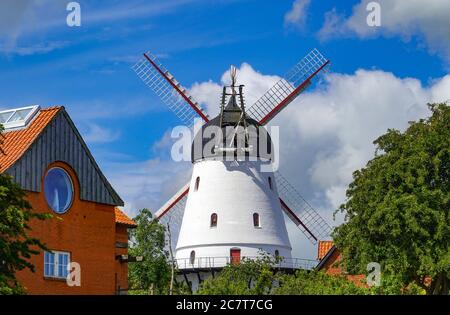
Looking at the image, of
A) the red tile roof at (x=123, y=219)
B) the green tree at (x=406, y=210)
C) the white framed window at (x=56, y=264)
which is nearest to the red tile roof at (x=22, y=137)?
the white framed window at (x=56, y=264)

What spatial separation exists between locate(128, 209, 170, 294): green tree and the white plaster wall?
6094mm

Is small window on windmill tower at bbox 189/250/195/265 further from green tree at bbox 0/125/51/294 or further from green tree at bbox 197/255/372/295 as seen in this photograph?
green tree at bbox 0/125/51/294

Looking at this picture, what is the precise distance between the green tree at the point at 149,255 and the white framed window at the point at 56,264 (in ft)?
54.6

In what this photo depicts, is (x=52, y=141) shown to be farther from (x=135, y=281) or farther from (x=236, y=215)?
(x=236, y=215)

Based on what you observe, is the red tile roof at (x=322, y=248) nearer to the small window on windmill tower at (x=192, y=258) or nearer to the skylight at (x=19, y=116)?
the small window on windmill tower at (x=192, y=258)

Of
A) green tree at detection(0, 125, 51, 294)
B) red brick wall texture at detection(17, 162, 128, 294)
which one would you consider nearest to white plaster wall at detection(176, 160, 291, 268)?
red brick wall texture at detection(17, 162, 128, 294)

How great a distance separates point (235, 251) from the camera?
7112cm

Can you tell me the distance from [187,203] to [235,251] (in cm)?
626

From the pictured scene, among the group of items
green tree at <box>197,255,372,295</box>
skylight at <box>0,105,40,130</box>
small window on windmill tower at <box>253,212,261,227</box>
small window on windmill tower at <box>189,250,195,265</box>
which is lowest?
green tree at <box>197,255,372,295</box>

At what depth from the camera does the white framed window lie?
1712 inches

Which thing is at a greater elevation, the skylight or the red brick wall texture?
the skylight

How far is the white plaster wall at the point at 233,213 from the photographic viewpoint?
234 ft

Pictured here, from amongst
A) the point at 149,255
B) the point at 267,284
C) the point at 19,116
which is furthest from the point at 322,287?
the point at 149,255
